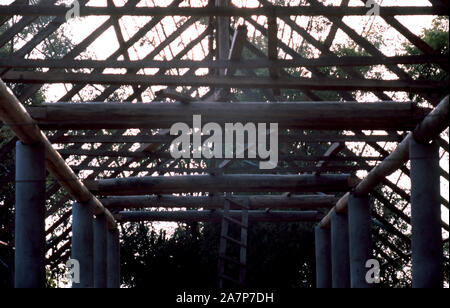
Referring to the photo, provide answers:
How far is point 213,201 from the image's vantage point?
16094mm

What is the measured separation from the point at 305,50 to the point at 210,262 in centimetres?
722

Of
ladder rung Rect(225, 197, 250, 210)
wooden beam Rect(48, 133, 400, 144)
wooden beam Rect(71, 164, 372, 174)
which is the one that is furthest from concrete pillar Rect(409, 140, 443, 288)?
ladder rung Rect(225, 197, 250, 210)

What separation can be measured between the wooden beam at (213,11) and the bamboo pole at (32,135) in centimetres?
86

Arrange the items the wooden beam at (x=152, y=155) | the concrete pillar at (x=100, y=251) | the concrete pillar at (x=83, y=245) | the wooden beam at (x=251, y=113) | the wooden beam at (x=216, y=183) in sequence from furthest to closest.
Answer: the concrete pillar at (x=100, y=251) → the wooden beam at (x=216, y=183) → the concrete pillar at (x=83, y=245) → the wooden beam at (x=152, y=155) → the wooden beam at (x=251, y=113)

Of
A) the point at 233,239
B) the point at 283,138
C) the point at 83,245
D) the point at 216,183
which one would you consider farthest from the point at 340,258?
the point at 83,245

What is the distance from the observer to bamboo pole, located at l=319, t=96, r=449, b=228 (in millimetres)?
8031

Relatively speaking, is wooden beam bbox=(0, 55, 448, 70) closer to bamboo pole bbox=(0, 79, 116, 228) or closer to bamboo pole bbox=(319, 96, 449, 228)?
bamboo pole bbox=(0, 79, 116, 228)

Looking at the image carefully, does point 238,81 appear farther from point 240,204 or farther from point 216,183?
point 240,204

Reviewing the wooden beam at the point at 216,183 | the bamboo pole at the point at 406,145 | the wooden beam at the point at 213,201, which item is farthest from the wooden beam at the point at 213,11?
the wooden beam at the point at 213,201

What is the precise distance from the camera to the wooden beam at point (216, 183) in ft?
45.6

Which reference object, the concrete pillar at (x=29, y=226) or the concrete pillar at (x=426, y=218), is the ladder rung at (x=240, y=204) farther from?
the concrete pillar at (x=29, y=226)
